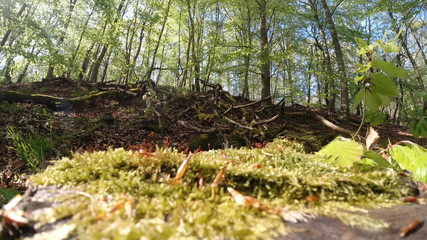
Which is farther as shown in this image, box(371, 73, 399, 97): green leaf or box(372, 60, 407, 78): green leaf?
box(371, 73, 399, 97): green leaf

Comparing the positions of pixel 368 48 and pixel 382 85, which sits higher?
pixel 368 48

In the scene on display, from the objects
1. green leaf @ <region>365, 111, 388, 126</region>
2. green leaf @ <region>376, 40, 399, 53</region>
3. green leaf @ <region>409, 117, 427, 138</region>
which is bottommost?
green leaf @ <region>409, 117, 427, 138</region>

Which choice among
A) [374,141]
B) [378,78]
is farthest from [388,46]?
[374,141]

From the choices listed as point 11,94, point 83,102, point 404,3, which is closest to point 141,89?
point 83,102

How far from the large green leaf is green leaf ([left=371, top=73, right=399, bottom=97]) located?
46 cm

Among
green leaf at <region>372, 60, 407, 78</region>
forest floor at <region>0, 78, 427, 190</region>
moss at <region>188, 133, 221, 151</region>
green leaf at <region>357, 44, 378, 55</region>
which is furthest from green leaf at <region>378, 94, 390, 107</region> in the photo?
moss at <region>188, 133, 221, 151</region>

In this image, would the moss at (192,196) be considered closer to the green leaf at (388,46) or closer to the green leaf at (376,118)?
the green leaf at (388,46)

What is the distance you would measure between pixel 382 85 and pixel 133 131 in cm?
481

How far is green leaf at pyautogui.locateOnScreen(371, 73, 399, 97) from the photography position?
165 centimetres

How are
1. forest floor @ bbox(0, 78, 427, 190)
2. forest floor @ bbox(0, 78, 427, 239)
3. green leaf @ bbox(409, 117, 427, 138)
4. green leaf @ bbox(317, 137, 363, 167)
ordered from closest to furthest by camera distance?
forest floor @ bbox(0, 78, 427, 239), green leaf @ bbox(317, 137, 363, 167), green leaf @ bbox(409, 117, 427, 138), forest floor @ bbox(0, 78, 427, 190)

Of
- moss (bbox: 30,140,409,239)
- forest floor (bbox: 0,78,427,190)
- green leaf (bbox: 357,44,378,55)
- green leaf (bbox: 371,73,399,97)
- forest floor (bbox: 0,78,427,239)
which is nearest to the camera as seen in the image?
moss (bbox: 30,140,409,239)

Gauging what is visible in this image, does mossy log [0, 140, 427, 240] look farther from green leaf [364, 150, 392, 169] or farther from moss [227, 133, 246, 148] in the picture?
moss [227, 133, 246, 148]

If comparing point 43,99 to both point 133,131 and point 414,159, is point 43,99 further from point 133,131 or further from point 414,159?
point 414,159

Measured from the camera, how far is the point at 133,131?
514 cm
